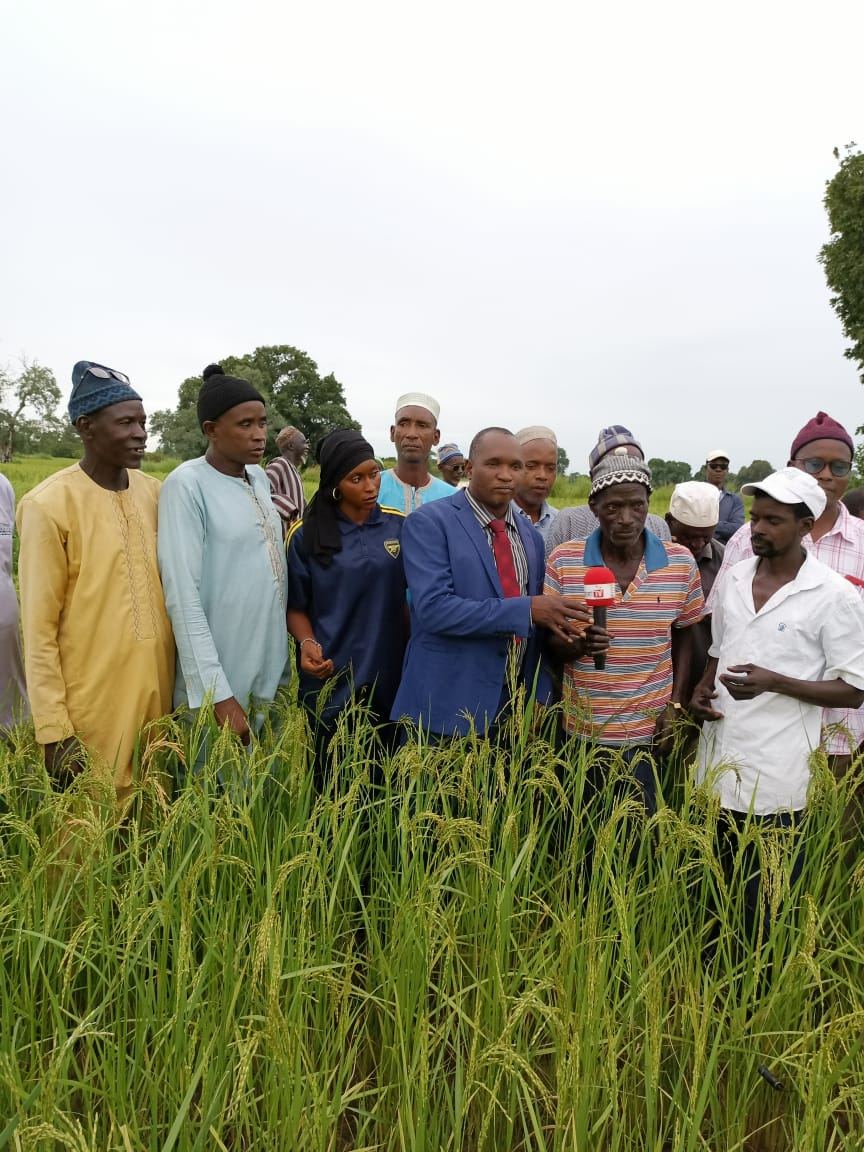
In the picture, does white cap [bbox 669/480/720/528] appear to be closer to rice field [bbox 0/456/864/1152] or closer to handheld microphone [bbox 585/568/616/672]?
handheld microphone [bbox 585/568/616/672]

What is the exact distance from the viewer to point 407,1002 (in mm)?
1994

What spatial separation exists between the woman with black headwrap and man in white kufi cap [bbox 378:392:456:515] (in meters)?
1.21

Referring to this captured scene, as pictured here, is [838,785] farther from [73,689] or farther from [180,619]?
[73,689]

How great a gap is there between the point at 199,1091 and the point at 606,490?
2.40 metres

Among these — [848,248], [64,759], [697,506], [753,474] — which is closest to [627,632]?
[697,506]

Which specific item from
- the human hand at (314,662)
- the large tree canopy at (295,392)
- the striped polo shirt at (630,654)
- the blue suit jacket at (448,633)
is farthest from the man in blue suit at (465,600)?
the large tree canopy at (295,392)

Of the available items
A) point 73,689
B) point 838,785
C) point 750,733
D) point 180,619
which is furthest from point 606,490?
point 73,689

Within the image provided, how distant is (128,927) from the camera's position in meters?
1.96

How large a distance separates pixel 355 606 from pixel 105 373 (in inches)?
54.2

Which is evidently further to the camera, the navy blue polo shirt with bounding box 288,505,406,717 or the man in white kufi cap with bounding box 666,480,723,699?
the man in white kufi cap with bounding box 666,480,723,699

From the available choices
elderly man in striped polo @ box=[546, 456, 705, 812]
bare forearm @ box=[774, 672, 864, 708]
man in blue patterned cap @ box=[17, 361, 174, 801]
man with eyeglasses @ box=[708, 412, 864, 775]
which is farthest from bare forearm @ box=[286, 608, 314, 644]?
bare forearm @ box=[774, 672, 864, 708]

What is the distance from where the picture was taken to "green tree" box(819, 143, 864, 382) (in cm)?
2189

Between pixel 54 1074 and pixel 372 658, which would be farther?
pixel 372 658

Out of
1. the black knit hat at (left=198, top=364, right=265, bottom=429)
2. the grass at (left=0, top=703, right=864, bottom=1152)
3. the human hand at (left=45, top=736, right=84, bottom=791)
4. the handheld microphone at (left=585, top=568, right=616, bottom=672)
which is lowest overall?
the grass at (left=0, top=703, right=864, bottom=1152)
